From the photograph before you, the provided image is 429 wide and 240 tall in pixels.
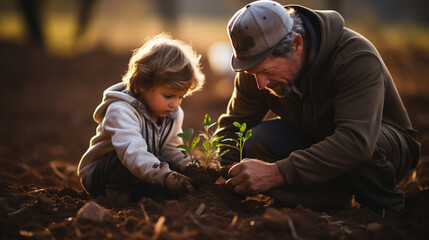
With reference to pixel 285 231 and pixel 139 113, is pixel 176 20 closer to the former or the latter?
pixel 139 113

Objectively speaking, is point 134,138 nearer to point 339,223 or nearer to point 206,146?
point 206,146

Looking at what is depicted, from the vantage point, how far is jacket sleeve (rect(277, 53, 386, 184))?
2289 millimetres

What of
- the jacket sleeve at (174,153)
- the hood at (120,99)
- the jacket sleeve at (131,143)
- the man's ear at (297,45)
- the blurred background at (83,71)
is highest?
the man's ear at (297,45)

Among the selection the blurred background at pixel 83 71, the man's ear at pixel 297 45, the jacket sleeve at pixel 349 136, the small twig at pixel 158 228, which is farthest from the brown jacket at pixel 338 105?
the blurred background at pixel 83 71

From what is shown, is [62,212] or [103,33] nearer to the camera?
[62,212]

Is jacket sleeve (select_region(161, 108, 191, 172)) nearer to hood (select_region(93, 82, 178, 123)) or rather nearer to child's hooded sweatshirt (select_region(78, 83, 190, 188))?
child's hooded sweatshirt (select_region(78, 83, 190, 188))

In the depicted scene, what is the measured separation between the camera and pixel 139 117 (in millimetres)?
2795

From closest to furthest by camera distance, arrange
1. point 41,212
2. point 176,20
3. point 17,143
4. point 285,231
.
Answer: point 285,231 < point 41,212 < point 17,143 < point 176,20

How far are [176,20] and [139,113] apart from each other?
11685 mm

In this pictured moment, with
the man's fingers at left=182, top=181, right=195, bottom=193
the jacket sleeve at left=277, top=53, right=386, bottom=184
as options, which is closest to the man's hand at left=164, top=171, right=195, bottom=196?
the man's fingers at left=182, top=181, right=195, bottom=193

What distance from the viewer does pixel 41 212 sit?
2.41 meters

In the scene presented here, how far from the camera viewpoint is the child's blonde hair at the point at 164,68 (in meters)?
2.76

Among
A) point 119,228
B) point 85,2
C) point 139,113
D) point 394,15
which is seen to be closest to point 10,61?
point 85,2

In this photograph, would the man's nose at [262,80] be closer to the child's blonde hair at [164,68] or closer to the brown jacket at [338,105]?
the brown jacket at [338,105]
